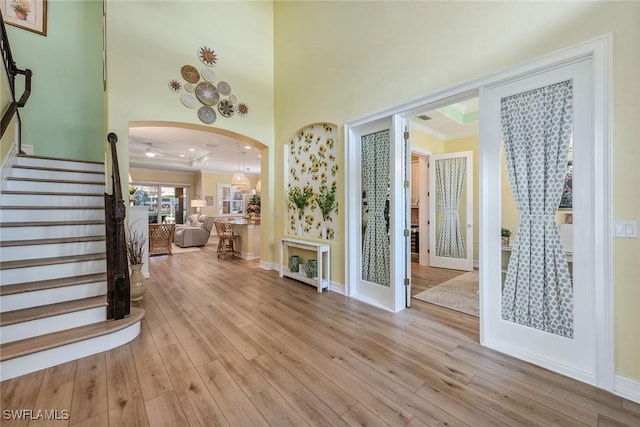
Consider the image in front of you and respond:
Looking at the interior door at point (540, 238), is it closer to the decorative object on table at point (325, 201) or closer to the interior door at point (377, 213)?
the interior door at point (377, 213)

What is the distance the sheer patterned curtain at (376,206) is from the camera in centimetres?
333

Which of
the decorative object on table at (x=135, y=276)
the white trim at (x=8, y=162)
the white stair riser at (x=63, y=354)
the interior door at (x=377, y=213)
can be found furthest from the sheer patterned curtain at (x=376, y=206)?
the white trim at (x=8, y=162)

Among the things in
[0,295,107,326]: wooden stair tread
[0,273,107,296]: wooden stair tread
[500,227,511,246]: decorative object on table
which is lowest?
[0,295,107,326]: wooden stair tread

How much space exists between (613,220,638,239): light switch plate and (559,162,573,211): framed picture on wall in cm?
27

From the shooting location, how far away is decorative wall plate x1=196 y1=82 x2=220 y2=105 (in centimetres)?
435

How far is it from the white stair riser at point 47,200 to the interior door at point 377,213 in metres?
3.55

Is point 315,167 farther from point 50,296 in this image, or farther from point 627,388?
point 627,388

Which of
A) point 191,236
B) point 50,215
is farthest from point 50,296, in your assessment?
point 191,236

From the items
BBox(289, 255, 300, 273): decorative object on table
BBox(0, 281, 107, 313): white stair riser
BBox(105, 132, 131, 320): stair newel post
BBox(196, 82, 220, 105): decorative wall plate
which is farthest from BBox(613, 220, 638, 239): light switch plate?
BBox(196, 82, 220, 105): decorative wall plate

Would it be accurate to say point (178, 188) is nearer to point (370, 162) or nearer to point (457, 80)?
point (370, 162)

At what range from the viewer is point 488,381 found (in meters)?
1.86

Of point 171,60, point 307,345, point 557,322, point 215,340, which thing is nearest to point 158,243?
point 171,60

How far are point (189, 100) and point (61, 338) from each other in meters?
3.61

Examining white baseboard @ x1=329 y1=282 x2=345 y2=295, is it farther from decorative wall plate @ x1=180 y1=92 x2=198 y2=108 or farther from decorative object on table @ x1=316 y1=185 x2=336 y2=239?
decorative wall plate @ x1=180 y1=92 x2=198 y2=108
